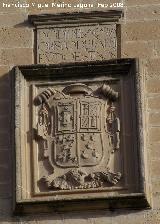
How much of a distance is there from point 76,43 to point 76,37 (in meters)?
0.05

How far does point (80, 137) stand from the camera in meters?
7.14

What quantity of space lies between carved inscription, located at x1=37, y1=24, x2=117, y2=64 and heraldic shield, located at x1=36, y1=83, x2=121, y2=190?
234 millimetres

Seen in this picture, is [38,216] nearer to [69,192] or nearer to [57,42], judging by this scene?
[69,192]

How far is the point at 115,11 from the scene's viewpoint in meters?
7.53

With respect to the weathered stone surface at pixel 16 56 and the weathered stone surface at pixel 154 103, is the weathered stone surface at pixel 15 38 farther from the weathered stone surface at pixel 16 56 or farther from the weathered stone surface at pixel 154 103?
the weathered stone surface at pixel 154 103

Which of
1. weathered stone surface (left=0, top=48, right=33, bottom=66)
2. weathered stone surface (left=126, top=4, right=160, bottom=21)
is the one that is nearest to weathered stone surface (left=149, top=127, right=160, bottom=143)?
weathered stone surface (left=126, top=4, right=160, bottom=21)

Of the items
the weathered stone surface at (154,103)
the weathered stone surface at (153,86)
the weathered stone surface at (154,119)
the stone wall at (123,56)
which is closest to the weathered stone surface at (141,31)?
the stone wall at (123,56)

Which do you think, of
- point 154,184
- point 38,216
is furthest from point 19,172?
point 154,184

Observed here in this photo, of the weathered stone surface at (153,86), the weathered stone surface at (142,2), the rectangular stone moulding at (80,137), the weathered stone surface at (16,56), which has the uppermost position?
the weathered stone surface at (142,2)

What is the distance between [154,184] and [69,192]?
0.52 meters

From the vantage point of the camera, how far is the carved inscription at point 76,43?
743 centimetres

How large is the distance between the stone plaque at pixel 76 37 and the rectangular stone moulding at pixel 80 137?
12 cm

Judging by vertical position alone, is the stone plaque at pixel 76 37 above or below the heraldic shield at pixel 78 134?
above

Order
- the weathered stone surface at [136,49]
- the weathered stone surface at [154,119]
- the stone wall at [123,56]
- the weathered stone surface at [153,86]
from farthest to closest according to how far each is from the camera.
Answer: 1. the weathered stone surface at [136,49]
2. the weathered stone surface at [153,86]
3. the weathered stone surface at [154,119]
4. the stone wall at [123,56]
